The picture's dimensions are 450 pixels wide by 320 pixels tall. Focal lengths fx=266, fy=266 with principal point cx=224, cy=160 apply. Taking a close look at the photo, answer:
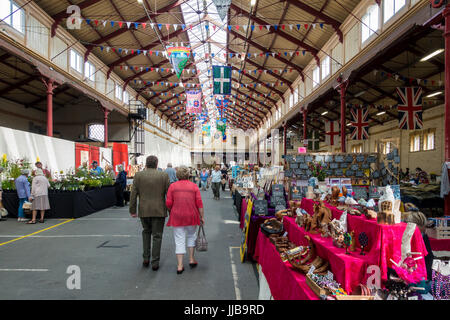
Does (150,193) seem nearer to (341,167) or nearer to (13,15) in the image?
(341,167)

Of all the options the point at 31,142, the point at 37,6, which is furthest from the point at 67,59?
the point at 31,142

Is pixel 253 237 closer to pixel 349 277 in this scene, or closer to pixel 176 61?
pixel 349 277

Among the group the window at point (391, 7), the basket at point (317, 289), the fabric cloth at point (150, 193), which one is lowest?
the basket at point (317, 289)

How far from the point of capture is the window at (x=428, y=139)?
14.6m

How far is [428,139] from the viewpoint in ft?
49.0

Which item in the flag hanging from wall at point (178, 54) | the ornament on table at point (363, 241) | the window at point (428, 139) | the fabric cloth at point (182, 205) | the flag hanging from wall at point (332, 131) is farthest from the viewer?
the flag hanging from wall at point (332, 131)

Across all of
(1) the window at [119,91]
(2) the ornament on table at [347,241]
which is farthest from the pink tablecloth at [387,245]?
(1) the window at [119,91]

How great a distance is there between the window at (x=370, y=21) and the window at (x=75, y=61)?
42.9ft

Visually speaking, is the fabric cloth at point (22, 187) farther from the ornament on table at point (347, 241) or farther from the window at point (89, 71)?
the window at point (89, 71)

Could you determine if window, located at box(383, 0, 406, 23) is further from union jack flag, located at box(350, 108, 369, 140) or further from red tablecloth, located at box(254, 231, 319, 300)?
red tablecloth, located at box(254, 231, 319, 300)

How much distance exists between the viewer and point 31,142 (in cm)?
974

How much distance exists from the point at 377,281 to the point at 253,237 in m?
2.55

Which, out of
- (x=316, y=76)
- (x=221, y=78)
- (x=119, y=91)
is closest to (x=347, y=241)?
(x=221, y=78)

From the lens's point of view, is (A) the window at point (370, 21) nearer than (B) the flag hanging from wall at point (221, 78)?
Yes
